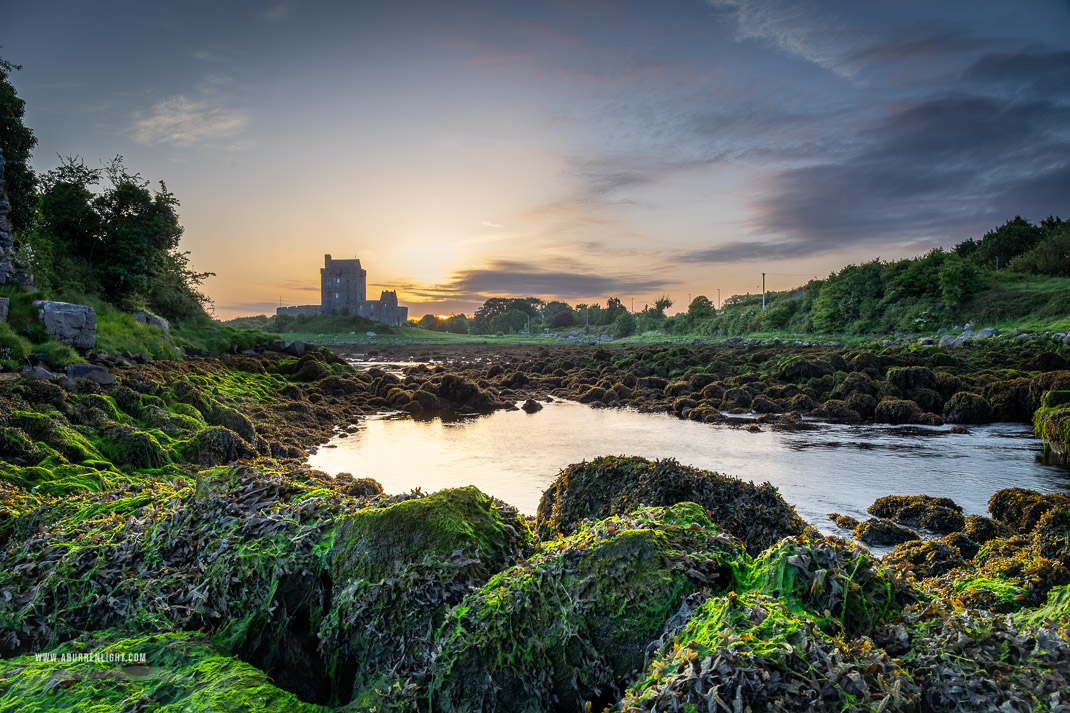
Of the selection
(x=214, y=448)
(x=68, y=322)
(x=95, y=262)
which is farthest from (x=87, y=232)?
(x=214, y=448)

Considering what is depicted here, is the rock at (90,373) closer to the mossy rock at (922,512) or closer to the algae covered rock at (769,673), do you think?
the algae covered rock at (769,673)

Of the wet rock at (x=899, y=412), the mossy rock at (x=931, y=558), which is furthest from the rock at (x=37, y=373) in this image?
the wet rock at (x=899, y=412)

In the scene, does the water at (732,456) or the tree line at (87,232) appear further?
the tree line at (87,232)

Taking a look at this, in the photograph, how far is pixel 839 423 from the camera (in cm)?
1309

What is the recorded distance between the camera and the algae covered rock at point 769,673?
163cm

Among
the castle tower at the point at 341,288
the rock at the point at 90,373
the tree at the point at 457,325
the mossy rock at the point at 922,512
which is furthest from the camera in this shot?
the tree at the point at 457,325

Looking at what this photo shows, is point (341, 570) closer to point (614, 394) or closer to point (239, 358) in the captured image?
point (614, 394)

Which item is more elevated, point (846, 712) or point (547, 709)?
point (846, 712)

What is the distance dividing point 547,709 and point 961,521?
562 centimetres

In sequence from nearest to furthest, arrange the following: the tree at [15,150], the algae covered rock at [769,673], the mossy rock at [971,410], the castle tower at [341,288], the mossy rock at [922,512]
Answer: the algae covered rock at [769,673], the mossy rock at [922,512], the mossy rock at [971,410], the tree at [15,150], the castle tower at [341,288]

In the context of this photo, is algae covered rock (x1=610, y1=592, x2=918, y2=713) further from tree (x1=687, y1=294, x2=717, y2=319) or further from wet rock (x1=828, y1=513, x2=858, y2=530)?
tree (x1=687, y1=294, x2=717, y2=319)

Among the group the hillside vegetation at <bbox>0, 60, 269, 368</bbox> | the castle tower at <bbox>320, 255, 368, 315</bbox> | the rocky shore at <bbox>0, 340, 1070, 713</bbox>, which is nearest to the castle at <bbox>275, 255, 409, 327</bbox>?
the castle tower at <bbox>320, 255, 368, 315</bbox>

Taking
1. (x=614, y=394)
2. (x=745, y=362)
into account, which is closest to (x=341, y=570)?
(x=614, y=394)

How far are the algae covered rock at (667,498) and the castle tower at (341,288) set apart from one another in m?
100
